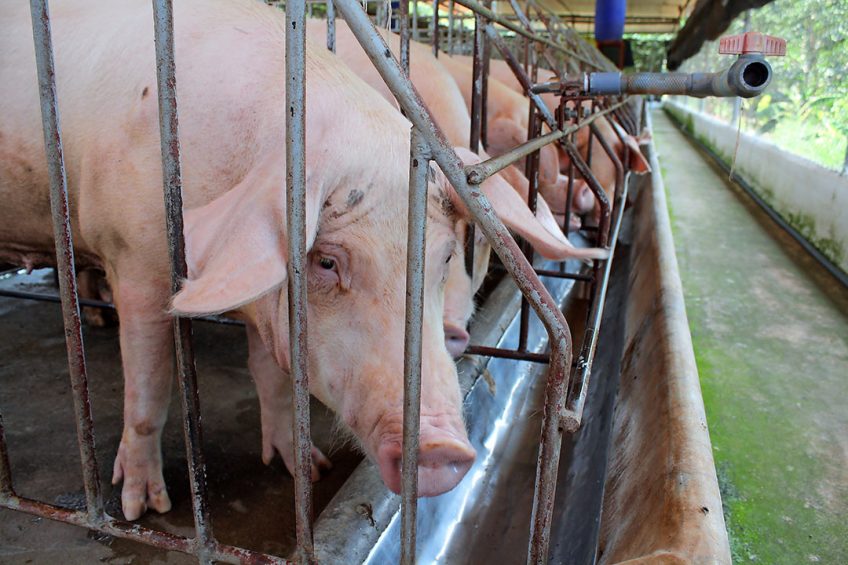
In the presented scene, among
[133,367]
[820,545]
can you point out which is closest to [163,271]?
[133,367]

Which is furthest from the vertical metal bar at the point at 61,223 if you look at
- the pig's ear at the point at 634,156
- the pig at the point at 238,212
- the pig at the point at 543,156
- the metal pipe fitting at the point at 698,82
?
the pig's ear at the point at 634,156

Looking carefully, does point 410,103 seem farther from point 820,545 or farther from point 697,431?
point 820,545

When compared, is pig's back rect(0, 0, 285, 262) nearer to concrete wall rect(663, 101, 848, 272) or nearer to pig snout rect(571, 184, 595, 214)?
pig snout rect(571, 184, 595, 214)

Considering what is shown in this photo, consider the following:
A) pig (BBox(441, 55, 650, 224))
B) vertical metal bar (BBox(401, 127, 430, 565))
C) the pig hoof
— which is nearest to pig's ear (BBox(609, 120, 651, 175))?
pig (BBox(441, 55, 650, 224))

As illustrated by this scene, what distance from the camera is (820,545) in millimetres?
2160

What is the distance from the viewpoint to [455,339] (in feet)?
7.45

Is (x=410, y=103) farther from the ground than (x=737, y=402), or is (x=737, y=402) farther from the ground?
(x=410, y=103)

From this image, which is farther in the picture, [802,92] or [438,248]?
[802,92]

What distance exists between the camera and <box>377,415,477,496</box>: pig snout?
1347mm

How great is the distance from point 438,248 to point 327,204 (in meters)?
0.30

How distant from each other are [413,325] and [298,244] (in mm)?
244

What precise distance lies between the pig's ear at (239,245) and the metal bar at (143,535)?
0.53 metres

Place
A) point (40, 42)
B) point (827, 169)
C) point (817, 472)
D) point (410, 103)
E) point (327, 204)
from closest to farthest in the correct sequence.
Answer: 1. point (410, 103)
2. point (40, 42)
3. point (327, 204)
4. point (817, 472)
5. point (827, 169)

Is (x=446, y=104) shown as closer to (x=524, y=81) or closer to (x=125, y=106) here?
(x=524, y=81)
